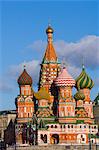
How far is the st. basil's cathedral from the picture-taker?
230 ft

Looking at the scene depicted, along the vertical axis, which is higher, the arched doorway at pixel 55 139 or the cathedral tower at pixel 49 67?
the cathedral tower at pixel 49 67

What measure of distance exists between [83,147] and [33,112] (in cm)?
1123

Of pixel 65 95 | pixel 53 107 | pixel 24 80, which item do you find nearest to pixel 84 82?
pixel 53 107

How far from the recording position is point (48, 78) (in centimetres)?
7744

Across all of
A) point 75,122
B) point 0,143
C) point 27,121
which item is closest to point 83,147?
point 75,122

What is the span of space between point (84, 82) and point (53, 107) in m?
5.46

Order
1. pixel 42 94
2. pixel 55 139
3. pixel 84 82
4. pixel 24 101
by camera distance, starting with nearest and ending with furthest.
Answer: pixel 55 139 → pixel 24 101 → pixel 42 94 → pixel 84 82

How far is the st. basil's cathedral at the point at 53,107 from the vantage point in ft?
230

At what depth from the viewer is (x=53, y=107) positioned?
75.0 meters

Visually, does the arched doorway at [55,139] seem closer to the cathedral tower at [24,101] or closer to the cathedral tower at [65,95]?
the cathedral tower at [65,95]

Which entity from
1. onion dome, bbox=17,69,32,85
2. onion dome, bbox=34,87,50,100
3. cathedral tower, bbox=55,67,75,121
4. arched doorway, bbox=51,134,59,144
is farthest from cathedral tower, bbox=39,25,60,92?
arched doorway, bbox=51,134,59,144

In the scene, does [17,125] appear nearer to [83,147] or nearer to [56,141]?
[56,141]

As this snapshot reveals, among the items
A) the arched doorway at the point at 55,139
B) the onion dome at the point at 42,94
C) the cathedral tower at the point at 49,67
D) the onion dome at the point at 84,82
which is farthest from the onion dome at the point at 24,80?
the arched doorway at the point at 55,139

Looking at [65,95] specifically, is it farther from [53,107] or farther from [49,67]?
[49,67]
